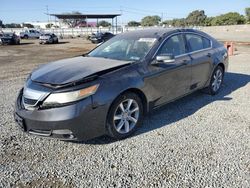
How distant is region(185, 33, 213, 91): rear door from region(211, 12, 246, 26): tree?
89.8 meters

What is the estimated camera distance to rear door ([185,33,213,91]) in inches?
206

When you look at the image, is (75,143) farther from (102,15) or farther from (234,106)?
(102,15)

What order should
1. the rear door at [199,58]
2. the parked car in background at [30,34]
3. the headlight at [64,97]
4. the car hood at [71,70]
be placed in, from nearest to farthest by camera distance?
the headlight at [64,97], the car hood at [71,70], the rear door at [199,58], the parked car in background at [30,34]

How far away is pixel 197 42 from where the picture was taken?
218 inches

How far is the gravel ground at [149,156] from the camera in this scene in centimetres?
298

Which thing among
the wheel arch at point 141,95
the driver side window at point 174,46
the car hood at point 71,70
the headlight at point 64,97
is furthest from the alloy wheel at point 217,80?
the headlight at point 64,97

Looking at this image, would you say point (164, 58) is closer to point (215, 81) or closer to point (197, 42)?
point (197, 42)

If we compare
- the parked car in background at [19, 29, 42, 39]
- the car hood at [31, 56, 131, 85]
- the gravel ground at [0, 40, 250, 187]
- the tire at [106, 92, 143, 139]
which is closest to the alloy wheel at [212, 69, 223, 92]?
the gravel ground at [0, 40, 250, 187]

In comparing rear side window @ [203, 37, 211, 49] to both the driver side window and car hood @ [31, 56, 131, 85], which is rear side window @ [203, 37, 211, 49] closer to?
the driver side window

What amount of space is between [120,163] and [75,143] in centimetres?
89

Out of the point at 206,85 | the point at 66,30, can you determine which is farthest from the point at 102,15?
the point at 206,85

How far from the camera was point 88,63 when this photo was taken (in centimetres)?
421

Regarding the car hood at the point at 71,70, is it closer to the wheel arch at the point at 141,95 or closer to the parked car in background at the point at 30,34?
the wheel arch at the point at 141,95

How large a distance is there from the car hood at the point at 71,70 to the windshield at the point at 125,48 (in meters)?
0.27
